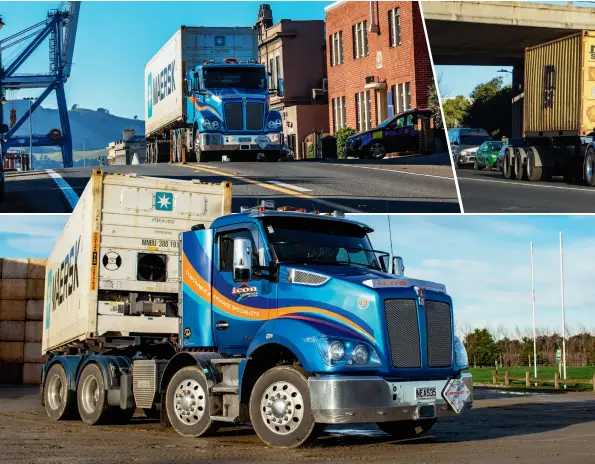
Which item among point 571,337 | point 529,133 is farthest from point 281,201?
point 571,337

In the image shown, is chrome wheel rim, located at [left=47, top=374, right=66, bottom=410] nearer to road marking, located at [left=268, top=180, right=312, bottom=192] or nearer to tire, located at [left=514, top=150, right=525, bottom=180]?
road marking, located at [left=268, top=180, right=312, bottom=192]

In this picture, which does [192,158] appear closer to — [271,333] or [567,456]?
[271,333]

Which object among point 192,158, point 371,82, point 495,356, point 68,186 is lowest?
point 495,356

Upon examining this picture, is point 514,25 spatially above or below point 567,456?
above

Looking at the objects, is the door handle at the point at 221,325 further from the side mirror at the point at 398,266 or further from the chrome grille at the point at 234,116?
the chrome grille at the point at 234,116

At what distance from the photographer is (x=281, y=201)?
21.1 meters

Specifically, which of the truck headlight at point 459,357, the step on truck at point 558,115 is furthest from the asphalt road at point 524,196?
the truck headlight at point 459,357

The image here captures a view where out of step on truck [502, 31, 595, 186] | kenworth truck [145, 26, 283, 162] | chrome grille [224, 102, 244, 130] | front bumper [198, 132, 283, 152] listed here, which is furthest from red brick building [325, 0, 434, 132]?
chrome grille [224, 102, 244, 130]

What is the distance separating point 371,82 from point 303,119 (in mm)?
13563

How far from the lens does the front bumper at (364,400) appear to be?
11.5 meters

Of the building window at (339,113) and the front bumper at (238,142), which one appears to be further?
the building window at (339,113)

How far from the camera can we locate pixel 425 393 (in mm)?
12133

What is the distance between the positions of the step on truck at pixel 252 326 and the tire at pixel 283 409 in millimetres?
14

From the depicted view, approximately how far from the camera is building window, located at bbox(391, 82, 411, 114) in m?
45.4
